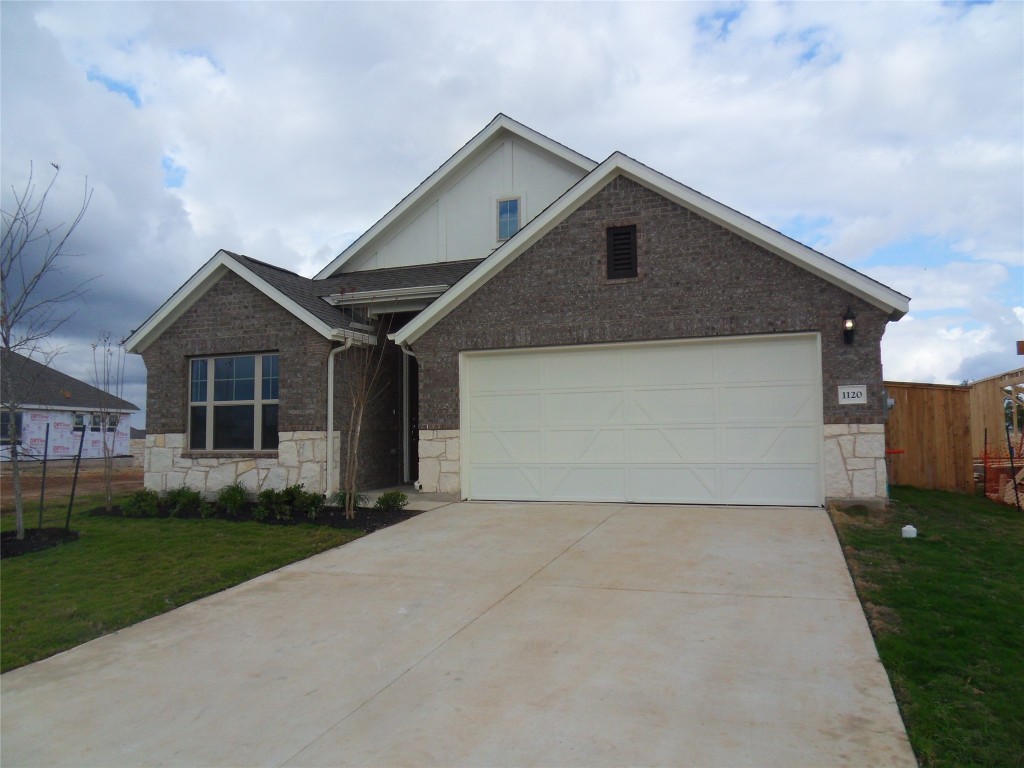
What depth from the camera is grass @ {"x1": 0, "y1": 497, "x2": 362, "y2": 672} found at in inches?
242

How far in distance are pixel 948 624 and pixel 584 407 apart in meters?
6.69

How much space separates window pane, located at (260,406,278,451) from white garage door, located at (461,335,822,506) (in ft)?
11.6

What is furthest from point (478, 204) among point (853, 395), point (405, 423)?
point (853, 395)

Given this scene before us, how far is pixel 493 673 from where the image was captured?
4828 millimetres

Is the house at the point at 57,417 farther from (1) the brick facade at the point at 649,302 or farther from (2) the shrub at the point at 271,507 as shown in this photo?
(1) the brick facade at the point at 649,302

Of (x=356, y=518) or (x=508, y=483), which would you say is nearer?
(x=356, y=518)

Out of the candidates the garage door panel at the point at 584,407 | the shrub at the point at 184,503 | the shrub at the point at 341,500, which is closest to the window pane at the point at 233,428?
the shrub at the point at 184,503

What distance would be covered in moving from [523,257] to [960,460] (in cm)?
953

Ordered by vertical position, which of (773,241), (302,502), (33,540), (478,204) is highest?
(478,204)

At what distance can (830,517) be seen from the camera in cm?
972

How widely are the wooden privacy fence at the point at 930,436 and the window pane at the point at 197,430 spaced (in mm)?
13153

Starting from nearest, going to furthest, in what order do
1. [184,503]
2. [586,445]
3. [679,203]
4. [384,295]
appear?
[679,203], [586,445], [184,503], [384,295]

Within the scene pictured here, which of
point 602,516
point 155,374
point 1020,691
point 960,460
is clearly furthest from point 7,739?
point 960,460

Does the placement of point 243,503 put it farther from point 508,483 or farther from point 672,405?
point 672,405
